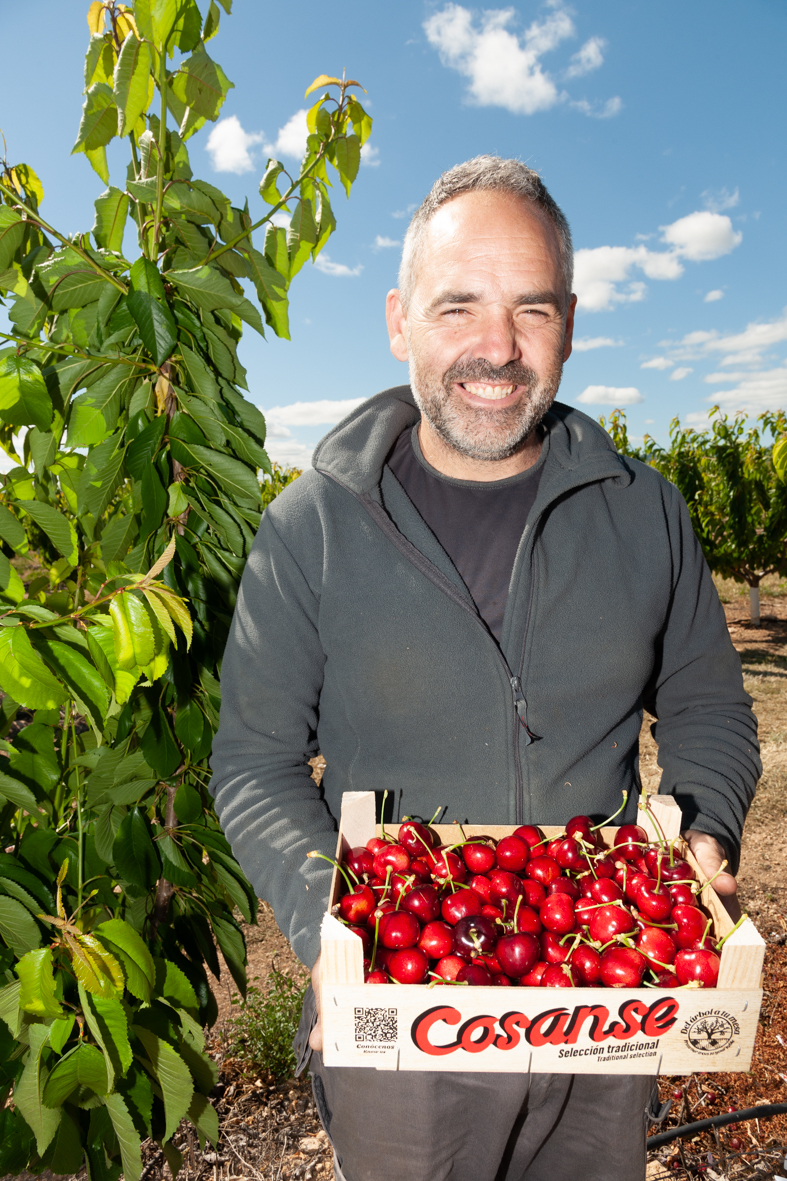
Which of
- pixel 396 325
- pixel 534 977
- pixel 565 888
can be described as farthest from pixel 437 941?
pixel 396 325

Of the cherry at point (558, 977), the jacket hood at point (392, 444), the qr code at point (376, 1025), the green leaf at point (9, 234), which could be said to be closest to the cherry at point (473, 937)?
the cherry at point (558, 977)

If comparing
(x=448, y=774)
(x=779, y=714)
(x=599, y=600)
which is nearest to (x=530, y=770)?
(x=448, y=774)

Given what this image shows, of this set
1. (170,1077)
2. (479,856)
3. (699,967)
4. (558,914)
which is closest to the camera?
(699,967)

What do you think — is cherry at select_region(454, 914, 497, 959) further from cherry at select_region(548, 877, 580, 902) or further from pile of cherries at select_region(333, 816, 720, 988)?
cherry at select_region(548, 877, 580, 902)

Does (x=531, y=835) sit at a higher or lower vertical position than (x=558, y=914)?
higher

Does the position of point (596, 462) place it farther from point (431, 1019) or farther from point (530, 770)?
point (431, 1019)

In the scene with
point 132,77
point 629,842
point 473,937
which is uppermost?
point 132,77

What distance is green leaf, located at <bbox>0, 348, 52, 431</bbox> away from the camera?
1.30 meters

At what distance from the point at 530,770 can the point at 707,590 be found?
0.70 metres

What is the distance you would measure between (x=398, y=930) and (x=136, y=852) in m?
0.76

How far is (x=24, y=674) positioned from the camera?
39.6 inches

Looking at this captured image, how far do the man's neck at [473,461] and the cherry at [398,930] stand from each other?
3.51 feet

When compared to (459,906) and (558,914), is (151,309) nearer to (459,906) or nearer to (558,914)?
(459,906)

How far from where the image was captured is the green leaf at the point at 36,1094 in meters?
1.36
